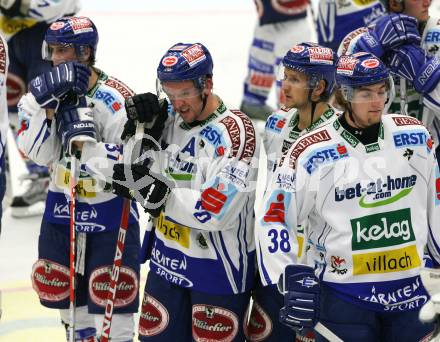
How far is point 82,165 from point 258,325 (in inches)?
35.7

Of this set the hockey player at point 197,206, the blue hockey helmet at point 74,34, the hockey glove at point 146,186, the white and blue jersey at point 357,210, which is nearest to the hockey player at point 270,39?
the blue hockey helmet at point 74,34

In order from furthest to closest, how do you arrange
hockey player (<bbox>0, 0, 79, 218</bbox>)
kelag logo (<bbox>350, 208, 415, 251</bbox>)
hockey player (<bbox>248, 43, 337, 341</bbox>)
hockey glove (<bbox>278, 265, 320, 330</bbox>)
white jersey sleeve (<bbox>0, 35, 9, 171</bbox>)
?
hockey player (<bbox>0, 0, 79, 218</bbox>) → white jersey sleeve (<bbox>0, 35, 9, 171</bbox>) → hockey player (<bbox>248, 43, 337, 341</bbox>) → kelag logo (<bbox>350, 208, 415, 251</bbox>) → hockey glove (<bbox>278, 265, 320, 330</bbox>)

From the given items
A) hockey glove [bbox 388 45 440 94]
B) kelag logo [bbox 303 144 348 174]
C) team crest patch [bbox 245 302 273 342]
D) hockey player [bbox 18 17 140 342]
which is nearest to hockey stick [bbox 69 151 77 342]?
hockey player [bbox 18 17 140 342]

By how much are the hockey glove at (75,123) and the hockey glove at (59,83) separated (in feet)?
0.19

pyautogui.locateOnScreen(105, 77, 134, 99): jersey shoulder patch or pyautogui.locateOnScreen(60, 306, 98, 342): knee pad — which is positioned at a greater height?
pyautogui.locateOnScreen(105, 77, 134, 99): jersey shoulder patch

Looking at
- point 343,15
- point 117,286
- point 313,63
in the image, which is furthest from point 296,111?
point 343,15

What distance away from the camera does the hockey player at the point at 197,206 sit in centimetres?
386

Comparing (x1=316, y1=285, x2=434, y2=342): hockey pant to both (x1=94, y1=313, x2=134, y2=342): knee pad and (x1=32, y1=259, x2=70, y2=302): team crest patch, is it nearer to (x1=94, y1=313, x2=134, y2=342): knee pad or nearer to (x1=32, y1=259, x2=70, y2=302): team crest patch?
(x1=94, y1=313, x2=134, y2=342): knee pad

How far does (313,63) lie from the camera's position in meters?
4.01

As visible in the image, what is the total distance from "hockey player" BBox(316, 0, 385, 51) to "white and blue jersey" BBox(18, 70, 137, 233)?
2.40 meters

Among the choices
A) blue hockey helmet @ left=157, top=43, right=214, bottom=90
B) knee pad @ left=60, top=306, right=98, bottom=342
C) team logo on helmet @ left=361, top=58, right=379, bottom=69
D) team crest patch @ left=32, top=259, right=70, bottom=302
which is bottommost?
knee pad @ left=60, top=306, right=98, bottom=342

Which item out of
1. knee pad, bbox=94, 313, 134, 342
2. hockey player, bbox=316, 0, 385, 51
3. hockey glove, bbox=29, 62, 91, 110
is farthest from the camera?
hockey player, bbox=316, 0, 385, 51

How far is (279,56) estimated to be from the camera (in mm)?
8305

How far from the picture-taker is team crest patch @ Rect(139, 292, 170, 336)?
407 centimetres
